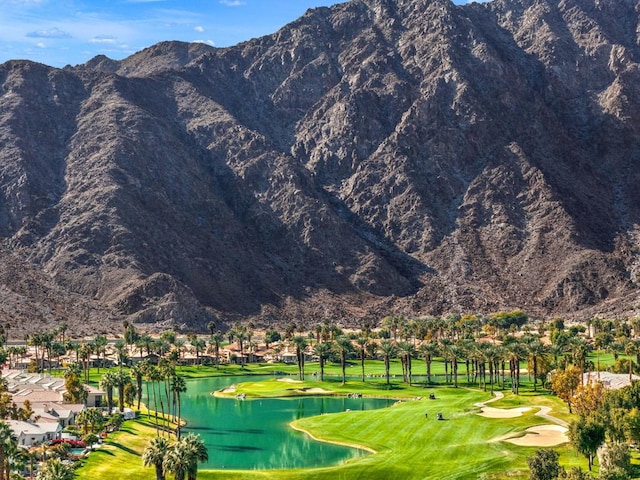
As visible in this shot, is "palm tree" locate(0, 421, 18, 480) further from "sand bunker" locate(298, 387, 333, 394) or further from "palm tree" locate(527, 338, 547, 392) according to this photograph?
"palm tree" locate(527, 338, 547, 392)

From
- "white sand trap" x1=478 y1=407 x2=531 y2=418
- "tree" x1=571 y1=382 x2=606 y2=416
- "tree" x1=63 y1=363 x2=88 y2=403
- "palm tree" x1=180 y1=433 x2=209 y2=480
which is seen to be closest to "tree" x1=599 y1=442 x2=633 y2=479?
"tree" x1=571 y1=382 x2=606 y2=416

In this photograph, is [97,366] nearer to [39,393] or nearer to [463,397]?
[39,393]

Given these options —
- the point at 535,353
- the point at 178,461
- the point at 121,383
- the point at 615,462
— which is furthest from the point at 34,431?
the point at 535,353

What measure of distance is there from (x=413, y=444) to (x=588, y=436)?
938 inches

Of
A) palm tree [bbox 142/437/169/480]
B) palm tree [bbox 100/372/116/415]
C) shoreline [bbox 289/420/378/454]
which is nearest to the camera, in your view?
palm tree [bbox 142/437/169/480]

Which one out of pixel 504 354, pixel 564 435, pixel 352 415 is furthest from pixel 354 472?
pixel 504 354

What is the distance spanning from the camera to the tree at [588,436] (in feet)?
279

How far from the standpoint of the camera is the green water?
102 meters

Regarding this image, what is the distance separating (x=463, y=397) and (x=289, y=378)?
47237 millimetres

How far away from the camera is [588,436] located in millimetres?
85188

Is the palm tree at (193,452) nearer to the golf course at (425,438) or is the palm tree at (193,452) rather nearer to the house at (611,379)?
the golf course at (425,438)

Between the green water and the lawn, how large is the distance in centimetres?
361

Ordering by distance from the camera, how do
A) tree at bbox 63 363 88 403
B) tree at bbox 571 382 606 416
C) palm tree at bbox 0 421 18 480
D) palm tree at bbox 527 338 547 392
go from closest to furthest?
palm tree at bbox 0 421 18 480 → tree at bbox 571 382 606 416 → tree at bbox 63 363 88 403 → palm tree at bbox 527 338 547 392

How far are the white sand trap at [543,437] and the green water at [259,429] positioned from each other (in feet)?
55.6
